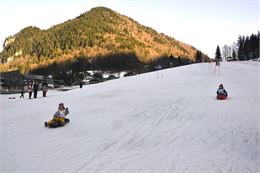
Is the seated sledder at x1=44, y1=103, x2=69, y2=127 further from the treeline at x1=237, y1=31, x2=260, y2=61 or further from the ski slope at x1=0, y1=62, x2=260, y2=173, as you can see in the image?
the treeline at x1=237, y1=31, x2=260, y2=61

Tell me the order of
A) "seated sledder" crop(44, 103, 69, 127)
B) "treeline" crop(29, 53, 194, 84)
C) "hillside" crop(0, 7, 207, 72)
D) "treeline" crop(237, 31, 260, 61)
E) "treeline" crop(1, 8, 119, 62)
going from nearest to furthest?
"seated sledder" crop(44, 103, 69, 127) → "treeline" crop(237, 31, 260, 61) → "treeline" crop(29, 53, 194, 84) → "hillside" crop(0, 7, 207, 72) → "treeline" crop(1, 8, 119, 62)

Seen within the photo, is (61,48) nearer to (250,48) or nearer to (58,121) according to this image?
(250,48)

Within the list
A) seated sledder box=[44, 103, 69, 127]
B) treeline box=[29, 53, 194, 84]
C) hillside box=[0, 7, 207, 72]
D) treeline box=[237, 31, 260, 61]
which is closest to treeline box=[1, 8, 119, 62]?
A: hillside box=[0, 7, 207, 72]

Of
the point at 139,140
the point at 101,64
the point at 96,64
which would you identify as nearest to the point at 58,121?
the point at 139,140

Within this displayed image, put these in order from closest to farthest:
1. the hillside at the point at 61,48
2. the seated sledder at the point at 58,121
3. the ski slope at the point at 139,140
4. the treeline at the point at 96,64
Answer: the ski slope at the point at 139,140 < the seated sledder at the point at 58,121 < the treeline at the point at 96,64 < the hillside at the point at 61,48

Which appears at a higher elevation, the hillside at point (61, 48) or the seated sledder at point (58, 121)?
the hillside at point (61, 48)

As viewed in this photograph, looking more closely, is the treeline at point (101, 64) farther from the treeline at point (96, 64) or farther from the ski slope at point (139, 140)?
the ski slope at point (139, 140)

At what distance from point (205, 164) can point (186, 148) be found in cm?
158

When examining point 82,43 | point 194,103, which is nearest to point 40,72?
point 82,43

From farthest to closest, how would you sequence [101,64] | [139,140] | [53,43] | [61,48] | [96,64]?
[53,43], [61,48], [96,64], [101,64], [139,140]

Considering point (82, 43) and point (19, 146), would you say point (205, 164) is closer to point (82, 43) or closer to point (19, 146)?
point (19, 146)

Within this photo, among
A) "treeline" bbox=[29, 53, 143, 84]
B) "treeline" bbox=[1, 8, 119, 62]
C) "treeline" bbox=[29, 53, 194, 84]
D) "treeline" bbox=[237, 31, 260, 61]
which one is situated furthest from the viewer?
"treeline" bbox=[1, 8, 119, 62]

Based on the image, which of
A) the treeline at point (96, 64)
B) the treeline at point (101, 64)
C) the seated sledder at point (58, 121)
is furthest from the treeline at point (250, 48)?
the seated sledder at point (58, 121)

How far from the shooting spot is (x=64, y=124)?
15109 mm
